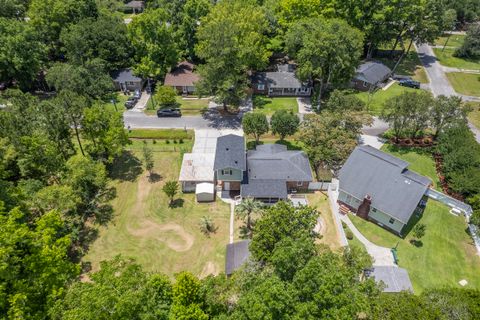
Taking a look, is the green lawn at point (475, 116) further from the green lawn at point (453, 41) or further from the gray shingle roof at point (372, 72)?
the green lawn at point (453, 41)

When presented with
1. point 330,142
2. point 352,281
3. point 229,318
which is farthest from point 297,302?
point 330,142

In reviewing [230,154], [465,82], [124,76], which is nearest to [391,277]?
[230,154]

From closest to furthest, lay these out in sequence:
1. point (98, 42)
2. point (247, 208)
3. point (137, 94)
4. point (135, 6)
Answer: point (247, 208), point (98, 42), point (137, 94), point (135, 6)

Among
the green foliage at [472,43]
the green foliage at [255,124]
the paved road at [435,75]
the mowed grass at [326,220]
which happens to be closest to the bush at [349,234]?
the mowed grass at [326,220]

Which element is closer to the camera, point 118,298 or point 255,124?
point 118,298

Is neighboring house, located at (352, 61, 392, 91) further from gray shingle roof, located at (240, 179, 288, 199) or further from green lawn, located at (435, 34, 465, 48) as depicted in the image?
gray shingle roof, located at (240, 179, 288, 199)

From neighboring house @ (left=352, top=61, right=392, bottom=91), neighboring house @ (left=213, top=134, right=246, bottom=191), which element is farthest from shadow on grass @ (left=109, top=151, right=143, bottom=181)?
neighboring house @ (left=352, top=61, right=392, bottom=91)

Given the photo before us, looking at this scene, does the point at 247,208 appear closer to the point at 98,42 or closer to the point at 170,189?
the point at 170,189
